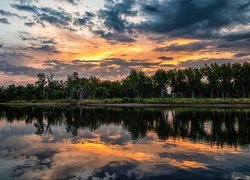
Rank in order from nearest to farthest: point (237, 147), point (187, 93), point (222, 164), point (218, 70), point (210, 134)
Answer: point (222, 164) → point (237, 147) → point (210, 134) → point (218, 70) → point (187, 93)

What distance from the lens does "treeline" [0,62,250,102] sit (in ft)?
402

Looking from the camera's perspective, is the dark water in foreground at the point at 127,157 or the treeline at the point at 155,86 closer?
the dark water in foreground at the point at 127,157

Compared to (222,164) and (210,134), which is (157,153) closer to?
(222,164)

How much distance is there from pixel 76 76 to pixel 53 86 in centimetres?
2069

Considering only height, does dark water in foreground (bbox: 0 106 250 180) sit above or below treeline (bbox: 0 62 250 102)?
below

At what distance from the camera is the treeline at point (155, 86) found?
123m

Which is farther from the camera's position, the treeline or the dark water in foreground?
the treeline

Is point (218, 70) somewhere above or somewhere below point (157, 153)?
above

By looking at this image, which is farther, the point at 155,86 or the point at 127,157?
the point at 155,86

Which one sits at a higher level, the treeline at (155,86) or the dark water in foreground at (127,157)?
the treeline at (155,86)

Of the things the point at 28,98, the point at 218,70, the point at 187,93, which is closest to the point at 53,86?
the point at 28,98

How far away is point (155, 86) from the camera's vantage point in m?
151

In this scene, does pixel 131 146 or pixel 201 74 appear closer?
pixel 131 146

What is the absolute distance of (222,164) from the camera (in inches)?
697
